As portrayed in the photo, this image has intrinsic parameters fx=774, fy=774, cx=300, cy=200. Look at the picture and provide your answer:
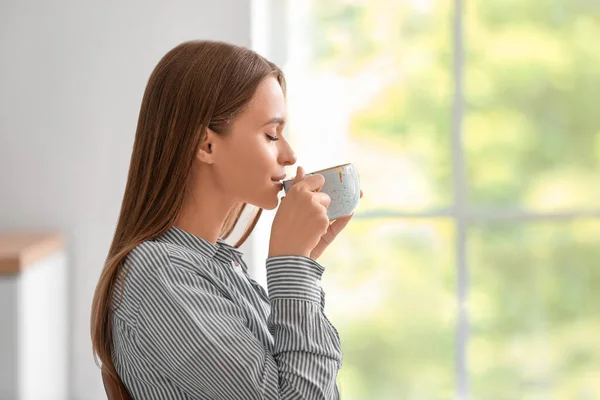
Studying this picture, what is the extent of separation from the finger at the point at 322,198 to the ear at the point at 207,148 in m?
0.16

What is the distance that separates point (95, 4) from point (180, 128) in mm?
1036

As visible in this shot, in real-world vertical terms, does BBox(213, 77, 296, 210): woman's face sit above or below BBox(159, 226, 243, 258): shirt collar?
above

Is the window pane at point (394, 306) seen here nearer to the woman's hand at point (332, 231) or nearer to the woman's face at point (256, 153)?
the woman's hand at point (332, 231)

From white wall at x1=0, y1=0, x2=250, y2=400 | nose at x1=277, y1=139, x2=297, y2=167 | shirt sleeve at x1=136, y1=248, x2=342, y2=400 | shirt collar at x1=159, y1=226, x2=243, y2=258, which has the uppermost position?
white wall at x1=0, y1=0, x2=250, y2=400

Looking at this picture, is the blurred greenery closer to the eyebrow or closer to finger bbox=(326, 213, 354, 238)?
finger bbox=(326, 213, 354, 238)

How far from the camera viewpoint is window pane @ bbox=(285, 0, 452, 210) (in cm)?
221

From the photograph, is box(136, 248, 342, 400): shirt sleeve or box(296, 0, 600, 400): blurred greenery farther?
box(296, 0, 600, 400): blurred greenery

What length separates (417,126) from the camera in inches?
89.1

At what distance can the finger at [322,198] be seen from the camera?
3.57ft

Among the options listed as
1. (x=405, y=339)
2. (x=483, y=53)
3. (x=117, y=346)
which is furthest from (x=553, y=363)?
(x=117, y=346)

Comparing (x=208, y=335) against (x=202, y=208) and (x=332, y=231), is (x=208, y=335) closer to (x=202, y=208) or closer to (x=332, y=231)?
(x=202, y=208)

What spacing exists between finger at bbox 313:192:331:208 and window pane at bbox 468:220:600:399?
128cm

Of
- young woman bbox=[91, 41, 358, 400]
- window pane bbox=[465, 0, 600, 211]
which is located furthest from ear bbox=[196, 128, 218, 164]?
window pane bbox=[465, 0, 600, 211]

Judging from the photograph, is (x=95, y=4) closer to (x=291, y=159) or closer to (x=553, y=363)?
(x=291, y=159)
